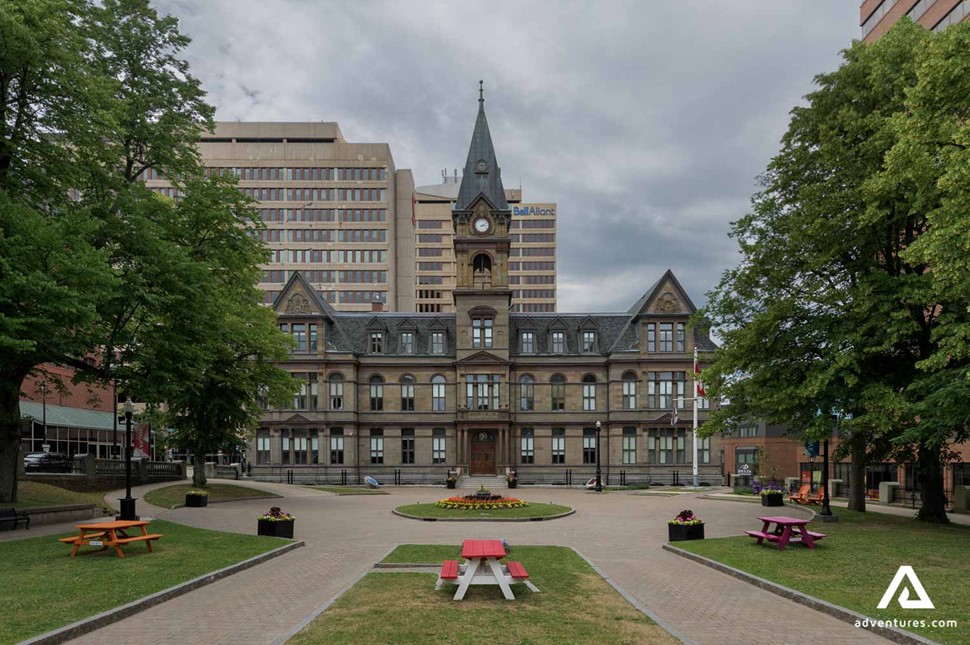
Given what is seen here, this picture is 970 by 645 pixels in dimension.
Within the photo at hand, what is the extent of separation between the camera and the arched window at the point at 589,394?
55.1 m

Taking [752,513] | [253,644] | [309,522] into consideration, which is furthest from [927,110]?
[309,522]

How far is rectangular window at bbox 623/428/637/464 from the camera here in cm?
5388

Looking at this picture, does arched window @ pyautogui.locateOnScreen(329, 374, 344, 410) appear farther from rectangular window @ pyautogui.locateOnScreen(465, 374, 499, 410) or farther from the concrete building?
the concrete building

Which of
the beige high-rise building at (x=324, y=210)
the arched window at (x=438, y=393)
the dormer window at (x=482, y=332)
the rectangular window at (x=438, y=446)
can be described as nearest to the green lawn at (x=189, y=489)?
the rectangular window at (x=438, y=446)

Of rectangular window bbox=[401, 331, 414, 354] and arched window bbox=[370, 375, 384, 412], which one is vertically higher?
rectangular window bbox=[401, 331, 414, 354]

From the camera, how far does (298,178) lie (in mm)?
A: 94688

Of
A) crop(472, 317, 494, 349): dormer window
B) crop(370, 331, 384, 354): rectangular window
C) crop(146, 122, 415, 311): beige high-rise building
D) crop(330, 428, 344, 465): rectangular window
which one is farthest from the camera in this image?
crop(146, 122, 415, 311): beige high-rise building

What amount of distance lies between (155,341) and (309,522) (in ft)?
28.2

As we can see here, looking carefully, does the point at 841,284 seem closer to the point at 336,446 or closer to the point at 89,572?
the point at 89,572

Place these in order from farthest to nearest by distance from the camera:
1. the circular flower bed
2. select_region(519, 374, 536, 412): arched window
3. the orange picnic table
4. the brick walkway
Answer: select_region(519, 374, 536, 412): arched window, the circular flower bed, the orange picnic table, the brick walkway

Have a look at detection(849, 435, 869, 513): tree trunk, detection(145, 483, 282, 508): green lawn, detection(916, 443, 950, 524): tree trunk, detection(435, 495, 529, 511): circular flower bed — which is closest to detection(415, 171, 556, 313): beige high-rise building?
detection(145, 483, 282, 508): green lawn

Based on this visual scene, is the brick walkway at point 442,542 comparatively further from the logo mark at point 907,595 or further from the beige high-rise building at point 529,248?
the beige high-rise building at point 529,248

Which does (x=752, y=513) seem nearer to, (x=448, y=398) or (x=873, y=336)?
(x=873, y=336)

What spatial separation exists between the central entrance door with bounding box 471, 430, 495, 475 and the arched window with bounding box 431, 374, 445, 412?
381cm
